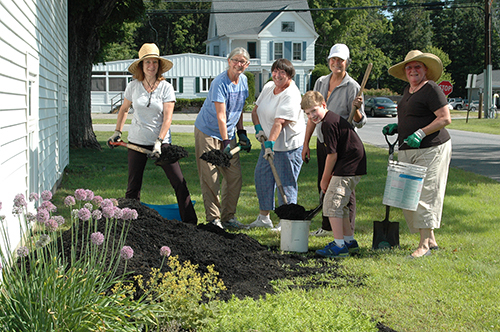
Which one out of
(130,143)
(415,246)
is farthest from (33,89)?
(415,246)

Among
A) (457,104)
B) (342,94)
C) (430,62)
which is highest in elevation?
(457,104)

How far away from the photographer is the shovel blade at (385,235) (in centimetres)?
573

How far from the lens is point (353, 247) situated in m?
5.62

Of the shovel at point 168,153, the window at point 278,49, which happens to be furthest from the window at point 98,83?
the shovel at point 168,153

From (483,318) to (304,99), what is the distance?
251 centimetres

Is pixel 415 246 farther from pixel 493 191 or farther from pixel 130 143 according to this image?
pixel 493 191

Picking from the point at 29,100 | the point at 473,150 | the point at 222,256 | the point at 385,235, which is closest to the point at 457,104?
the point at 473,150

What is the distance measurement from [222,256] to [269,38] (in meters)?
42.0

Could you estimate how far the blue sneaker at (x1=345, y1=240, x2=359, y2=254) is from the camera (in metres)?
5.61

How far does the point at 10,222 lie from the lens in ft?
16.3

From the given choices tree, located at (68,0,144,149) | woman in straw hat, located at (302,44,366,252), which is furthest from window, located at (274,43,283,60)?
woman in straw hat, located at (302,44,366,252)

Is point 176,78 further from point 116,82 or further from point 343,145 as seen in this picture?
point 343,145

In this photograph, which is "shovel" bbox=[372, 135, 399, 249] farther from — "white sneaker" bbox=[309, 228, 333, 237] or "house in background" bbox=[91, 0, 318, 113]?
"house in background" bbox=[91, 0, 318, 113]

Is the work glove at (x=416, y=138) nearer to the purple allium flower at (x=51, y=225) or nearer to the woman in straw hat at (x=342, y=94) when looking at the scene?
the woman in straw hat at (x=342, y=94)
